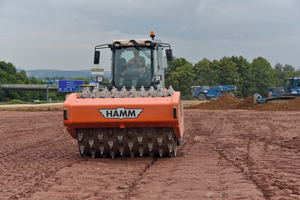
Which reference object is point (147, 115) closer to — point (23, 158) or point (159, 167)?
point (159, 167)

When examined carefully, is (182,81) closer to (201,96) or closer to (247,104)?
(201,96)

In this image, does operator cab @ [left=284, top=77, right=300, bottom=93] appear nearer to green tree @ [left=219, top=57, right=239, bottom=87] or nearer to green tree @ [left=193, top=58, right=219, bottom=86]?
green tree @ [left=193, top=58, right=219, bottom=86]

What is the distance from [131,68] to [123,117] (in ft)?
8.66

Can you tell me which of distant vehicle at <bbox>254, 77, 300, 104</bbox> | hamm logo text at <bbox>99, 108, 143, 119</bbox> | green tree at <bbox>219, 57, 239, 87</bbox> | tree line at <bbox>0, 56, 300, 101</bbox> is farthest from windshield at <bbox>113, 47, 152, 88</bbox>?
green tree at <bbox>219, 57, 239, 87</bbox>

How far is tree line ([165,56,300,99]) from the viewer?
72625 millimetres

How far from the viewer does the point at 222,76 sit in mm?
76312

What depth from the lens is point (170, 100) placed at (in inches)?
249

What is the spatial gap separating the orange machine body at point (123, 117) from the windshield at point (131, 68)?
2085mm

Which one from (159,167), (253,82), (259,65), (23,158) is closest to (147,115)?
(159,167)

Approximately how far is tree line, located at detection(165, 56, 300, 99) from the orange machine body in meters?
61.6

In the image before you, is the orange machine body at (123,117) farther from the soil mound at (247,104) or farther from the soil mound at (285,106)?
the soil mound at (247,104)

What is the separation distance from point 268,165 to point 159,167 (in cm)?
215

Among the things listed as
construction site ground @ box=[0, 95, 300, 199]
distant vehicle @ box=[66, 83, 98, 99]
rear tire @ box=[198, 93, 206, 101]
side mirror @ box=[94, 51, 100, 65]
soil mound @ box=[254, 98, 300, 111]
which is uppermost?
side mirror @ box=[94, 51, 100, 65]

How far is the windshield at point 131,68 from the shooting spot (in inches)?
334
